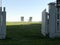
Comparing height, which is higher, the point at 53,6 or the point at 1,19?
the point at 53,6

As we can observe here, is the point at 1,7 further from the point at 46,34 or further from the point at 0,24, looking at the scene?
the point at 46,34

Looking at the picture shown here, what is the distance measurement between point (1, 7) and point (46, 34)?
278cm

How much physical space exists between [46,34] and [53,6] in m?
1.55

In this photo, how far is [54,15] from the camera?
34.1ft

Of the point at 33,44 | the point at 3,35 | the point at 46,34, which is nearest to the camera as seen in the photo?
the point at 33,44

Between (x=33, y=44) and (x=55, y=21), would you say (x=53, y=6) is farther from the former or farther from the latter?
(x=33, y=44)

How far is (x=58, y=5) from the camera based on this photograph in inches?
410

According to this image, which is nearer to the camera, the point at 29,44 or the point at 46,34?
the point at 29,44

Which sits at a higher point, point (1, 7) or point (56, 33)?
point (1, 7)

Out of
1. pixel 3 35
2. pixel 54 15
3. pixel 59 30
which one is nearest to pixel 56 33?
pixel 59 30

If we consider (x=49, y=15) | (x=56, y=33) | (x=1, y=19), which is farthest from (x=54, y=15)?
(x=1, y=19)

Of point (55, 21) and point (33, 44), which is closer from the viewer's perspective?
point (33, 44)

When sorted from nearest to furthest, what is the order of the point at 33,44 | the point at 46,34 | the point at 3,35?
the point at 33,44 → the point at 3,35 → the point at 46,34

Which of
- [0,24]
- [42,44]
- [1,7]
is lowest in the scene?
[42,44]
